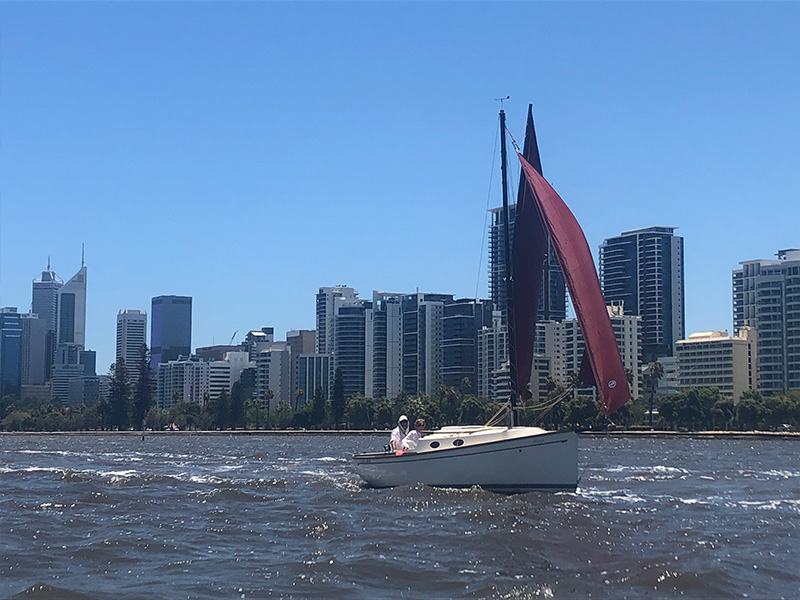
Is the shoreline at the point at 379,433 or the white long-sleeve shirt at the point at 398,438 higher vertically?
the white long-sleeve shirt at the point at 398,438

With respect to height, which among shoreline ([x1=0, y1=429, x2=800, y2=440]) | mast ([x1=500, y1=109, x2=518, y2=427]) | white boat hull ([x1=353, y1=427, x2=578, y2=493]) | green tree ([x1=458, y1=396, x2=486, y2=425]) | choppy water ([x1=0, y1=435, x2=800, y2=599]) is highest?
mast ([x1=500, y1=109, x2=518, y2=427])

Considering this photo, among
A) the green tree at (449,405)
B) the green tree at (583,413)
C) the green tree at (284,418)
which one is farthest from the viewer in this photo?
the green tree at (284,418)

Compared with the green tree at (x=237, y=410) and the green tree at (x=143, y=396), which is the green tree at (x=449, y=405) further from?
the green tree at (x=143, y=396)

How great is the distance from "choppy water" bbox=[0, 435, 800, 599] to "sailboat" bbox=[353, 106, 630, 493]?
653 mm

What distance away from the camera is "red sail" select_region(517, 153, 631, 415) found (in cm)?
3050

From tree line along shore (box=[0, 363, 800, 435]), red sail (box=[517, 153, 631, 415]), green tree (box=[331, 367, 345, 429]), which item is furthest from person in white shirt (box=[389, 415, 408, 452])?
green tree (box=[331, 367, 345, 429])

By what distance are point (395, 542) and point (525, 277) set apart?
589 inches

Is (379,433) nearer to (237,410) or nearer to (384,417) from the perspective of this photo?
(384,417)

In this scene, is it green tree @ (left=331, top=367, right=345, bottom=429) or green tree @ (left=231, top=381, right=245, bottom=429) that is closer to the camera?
green tree @ (left=331, top=367, right=345, bottom=429)

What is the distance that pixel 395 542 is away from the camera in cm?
2167

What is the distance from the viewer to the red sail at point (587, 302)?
3050 cm

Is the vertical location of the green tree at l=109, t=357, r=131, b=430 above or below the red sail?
below

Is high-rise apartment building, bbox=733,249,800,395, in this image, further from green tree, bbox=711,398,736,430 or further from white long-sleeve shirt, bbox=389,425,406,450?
white long-sleeve shirt, bbox=389,425,406,450

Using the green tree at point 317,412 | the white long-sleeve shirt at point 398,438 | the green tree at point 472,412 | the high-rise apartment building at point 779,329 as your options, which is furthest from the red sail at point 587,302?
the high-rise apartment building at point 779,329
